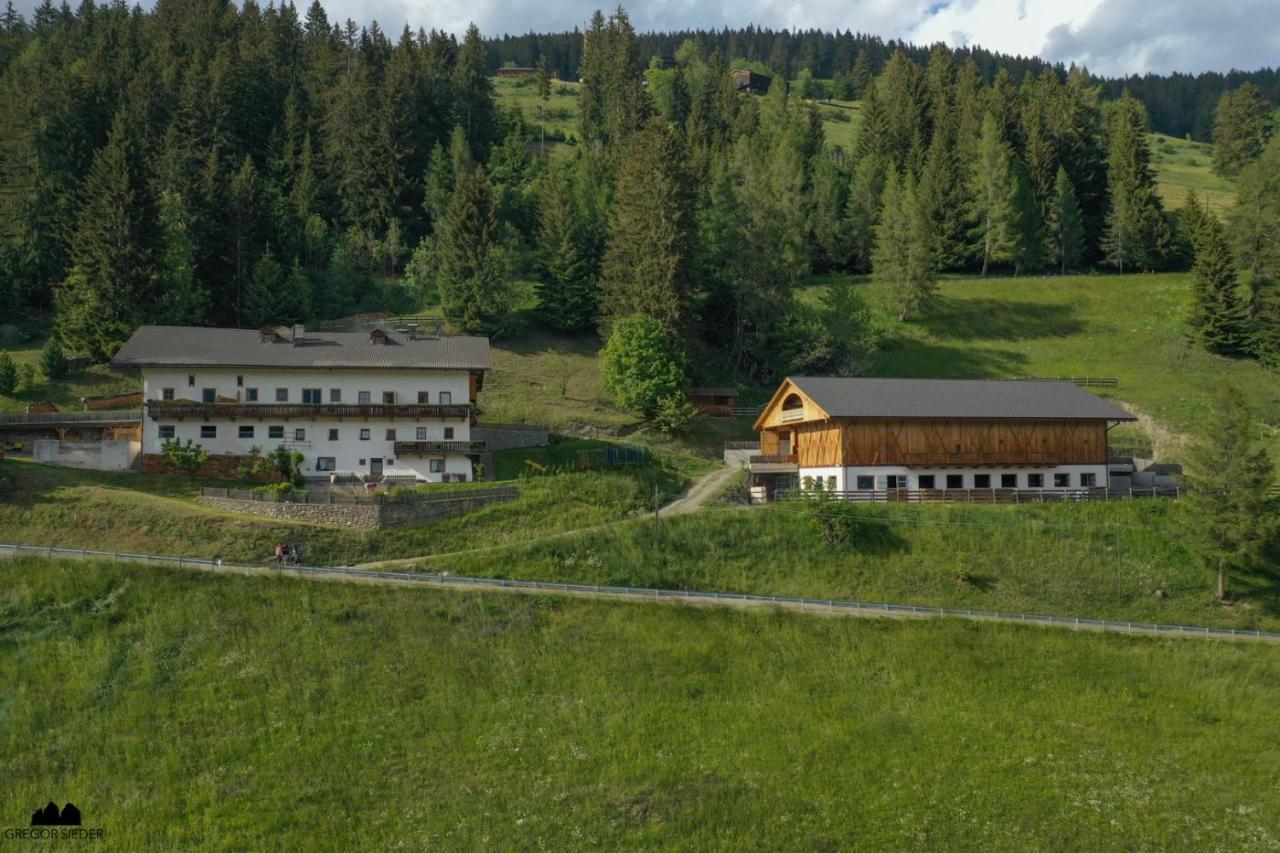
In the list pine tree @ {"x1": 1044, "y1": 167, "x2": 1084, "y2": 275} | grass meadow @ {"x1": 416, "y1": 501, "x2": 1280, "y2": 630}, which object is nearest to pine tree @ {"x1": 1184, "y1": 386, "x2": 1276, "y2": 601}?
grass meadow @ {"x1": 416, "y1": 501, "x2": 1280, "y2": 630}

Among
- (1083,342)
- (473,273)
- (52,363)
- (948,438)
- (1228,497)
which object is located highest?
(473,273)

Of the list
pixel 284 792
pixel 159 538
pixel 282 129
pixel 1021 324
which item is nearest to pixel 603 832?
pixel 284 792

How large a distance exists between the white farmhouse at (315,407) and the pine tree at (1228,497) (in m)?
34.4

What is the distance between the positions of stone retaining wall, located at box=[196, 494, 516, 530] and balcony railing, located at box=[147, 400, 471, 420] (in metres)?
8.02

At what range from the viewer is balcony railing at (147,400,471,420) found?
49.6m

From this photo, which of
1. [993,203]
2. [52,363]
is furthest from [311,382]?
[993,203]

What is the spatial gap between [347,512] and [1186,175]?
450 ft

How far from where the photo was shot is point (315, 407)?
50.5 m

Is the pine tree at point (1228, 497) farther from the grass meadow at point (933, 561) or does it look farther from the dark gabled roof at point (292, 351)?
the dark gabled roof at point (292, 351)

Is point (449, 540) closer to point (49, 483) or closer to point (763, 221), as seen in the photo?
point (49, 483)

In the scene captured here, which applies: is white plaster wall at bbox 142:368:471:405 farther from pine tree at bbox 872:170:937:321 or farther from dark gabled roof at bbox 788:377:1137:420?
pine tree at bbox 872:170:937:321

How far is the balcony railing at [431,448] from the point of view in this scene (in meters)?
50.4

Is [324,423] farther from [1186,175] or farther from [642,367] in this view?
[1186,175]

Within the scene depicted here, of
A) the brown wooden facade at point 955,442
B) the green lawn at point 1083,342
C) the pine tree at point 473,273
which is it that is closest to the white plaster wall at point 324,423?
the brown wooden facade at point 955,442
